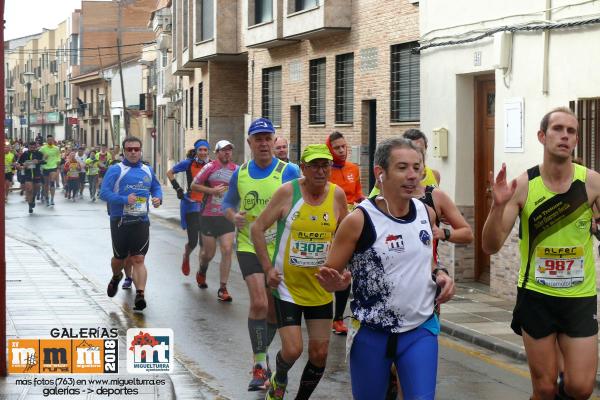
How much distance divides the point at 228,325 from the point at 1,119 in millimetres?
4369

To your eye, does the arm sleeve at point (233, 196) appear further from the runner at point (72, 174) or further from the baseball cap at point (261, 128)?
the runner at point (72, 174)

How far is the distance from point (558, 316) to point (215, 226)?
344 inches

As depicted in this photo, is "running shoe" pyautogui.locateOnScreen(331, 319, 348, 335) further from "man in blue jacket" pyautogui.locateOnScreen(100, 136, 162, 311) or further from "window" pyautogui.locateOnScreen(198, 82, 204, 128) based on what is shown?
"window" pyautogui.locateOnScreen(198, 82, 204, 128)

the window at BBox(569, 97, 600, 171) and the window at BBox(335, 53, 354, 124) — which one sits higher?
the window at BBox(335, 53, 354, 124)

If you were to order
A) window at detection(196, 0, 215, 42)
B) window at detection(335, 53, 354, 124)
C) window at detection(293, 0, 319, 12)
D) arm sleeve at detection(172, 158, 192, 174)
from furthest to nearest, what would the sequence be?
window at detection(196, 0, 215, 42) < window at detection(293, 0, 319, 12) < window at detection(335, 53, 354, 124) < arm sleeve at detection(172, 158, 192, 174)

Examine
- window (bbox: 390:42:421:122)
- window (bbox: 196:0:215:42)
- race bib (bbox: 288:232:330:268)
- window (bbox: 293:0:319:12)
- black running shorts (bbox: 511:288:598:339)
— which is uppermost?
window (bbox: 196:0:215:42)

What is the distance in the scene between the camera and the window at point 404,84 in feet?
66.4

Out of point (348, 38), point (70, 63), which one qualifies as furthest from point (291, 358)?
point (70, 63)

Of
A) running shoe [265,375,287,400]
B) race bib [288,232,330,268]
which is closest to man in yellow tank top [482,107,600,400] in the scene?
race bib [288,232,330,268]

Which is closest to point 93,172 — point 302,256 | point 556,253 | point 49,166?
point 49,166

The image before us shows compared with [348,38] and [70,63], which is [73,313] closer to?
[348,38]

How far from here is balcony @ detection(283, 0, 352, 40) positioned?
23938 mm

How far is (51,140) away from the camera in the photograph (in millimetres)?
36250

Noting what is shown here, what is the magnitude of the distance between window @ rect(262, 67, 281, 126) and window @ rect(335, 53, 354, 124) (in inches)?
189
